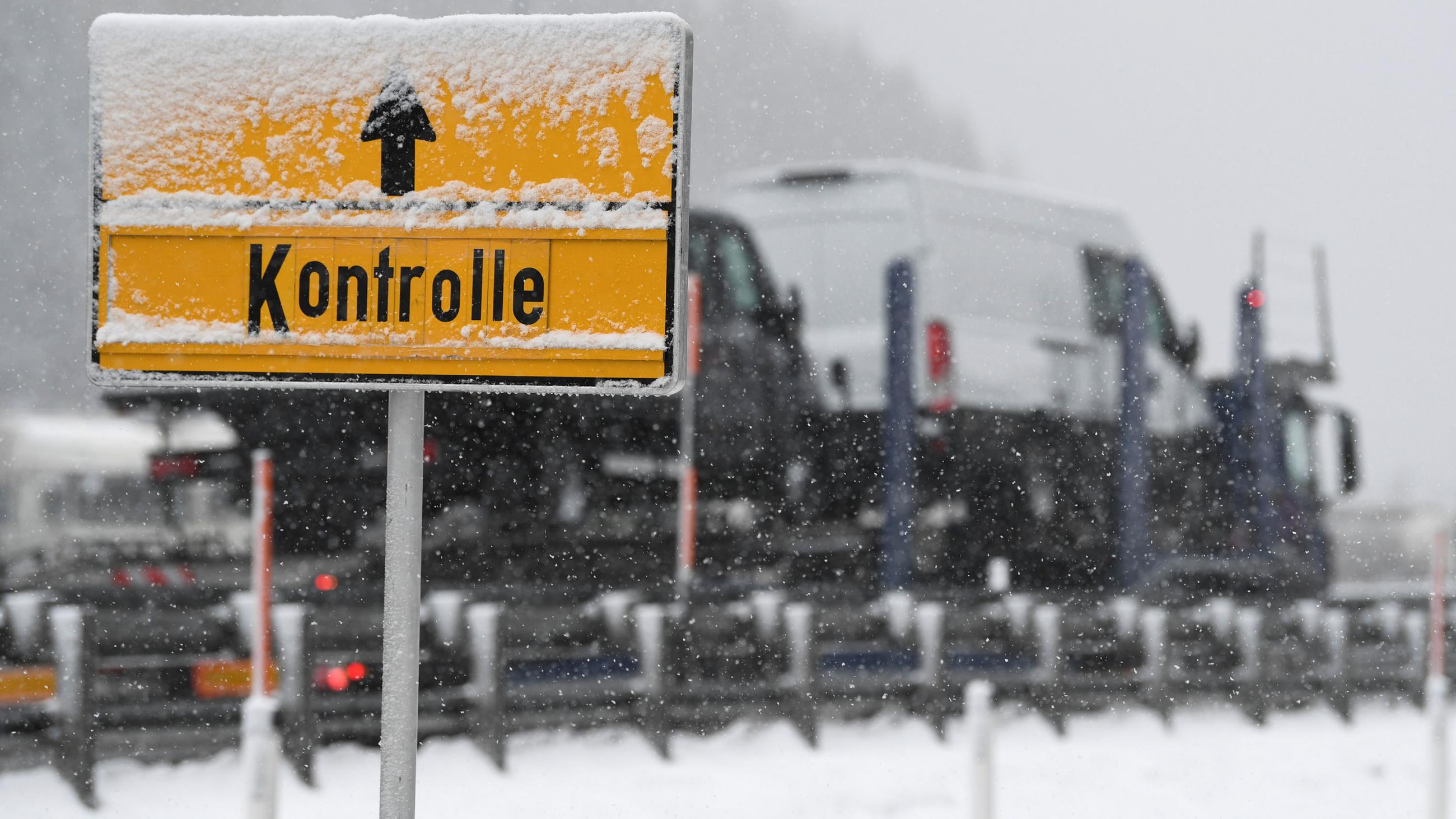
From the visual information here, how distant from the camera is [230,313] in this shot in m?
2.07

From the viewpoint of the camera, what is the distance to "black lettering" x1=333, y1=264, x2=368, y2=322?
6.73 feet

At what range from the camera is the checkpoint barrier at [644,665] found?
20.3 ft

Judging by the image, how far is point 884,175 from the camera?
11102 mm

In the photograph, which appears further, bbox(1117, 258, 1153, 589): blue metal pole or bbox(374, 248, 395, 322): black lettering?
bbox(1117, 258, 1153, 589): blue metal pole

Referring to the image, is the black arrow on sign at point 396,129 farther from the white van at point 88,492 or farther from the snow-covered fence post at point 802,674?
the white van at point 88,492

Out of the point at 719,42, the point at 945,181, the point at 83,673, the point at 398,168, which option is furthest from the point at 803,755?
the point at 719,42

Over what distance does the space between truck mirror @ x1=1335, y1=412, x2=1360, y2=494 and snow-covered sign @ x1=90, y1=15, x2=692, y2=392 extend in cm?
1081

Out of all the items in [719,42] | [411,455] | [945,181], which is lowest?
[411,455]

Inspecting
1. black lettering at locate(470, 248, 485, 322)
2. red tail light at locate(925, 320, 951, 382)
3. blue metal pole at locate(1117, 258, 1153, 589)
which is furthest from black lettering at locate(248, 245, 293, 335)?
red tail light at locate(925, 320, 951, 382)

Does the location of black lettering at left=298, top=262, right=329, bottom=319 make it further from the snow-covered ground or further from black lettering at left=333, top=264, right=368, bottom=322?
the snow-covered ground

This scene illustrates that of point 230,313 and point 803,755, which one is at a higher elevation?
point 230,313

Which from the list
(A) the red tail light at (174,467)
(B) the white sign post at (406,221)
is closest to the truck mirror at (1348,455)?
(A) the red tail light at (174,467)

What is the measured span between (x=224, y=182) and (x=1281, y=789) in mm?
6487

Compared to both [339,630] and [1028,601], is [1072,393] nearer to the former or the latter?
[1028,601]
